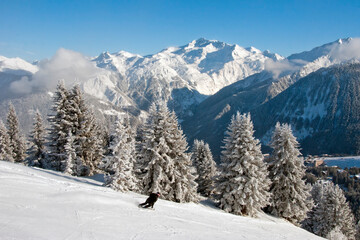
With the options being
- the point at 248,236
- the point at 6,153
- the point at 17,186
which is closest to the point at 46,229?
the point at 17,186

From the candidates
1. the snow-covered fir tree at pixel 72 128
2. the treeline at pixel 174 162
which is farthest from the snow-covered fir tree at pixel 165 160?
the snow-covered fir tree at pixel 72 128

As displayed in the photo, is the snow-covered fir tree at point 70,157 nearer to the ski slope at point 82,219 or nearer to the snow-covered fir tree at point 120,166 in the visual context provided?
the snow-covered fir tree at point 120,166

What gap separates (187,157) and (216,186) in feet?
16.3

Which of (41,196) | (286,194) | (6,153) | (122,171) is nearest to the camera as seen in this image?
(41,196)

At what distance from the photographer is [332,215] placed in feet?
127

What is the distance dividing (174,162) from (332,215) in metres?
29.8

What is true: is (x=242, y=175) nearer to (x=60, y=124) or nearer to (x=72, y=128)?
(x=72, y=128)

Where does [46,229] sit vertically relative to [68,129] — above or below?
below

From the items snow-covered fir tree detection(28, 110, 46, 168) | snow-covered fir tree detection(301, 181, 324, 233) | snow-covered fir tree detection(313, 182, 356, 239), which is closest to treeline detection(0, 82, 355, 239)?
snow-covered fir tree detection(28, 110, 46, 168)

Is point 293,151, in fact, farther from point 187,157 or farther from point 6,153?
point 6,153

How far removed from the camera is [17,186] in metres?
14.3

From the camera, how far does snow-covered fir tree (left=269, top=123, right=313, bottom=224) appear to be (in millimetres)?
28125

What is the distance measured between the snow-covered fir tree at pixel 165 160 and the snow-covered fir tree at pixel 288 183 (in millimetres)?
10129

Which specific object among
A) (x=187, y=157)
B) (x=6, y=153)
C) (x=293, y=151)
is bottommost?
(x=6, y=153)
